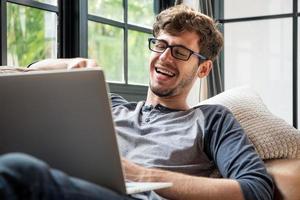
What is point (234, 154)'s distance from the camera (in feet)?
4.44

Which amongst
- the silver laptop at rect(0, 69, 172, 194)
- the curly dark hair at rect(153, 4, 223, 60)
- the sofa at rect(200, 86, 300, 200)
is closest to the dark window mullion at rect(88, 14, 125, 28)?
the curly dark hair at rect(153, 4, 223, 60)

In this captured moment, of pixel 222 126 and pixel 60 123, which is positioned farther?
pixel 222 126

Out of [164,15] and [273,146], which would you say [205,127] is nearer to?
[273,146]

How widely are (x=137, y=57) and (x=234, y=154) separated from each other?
6.44 feet

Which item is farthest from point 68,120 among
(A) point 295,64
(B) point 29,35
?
(A) point 295,64

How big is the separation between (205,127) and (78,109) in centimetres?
75

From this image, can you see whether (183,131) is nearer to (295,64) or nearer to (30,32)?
(30,32)

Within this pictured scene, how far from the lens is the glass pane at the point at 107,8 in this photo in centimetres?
277

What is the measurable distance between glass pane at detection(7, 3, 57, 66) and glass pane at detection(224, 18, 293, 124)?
5.44 ft

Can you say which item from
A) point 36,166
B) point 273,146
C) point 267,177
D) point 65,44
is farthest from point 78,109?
point 65,44

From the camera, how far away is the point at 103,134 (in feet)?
2.60

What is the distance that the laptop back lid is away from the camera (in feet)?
2.58

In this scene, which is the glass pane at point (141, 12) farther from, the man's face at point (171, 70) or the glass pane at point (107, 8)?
the man's face at point (171, 70)

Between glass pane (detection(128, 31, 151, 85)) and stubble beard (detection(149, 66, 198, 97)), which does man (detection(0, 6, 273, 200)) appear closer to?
stubble beard (detection(149, 66, 198, 97))
